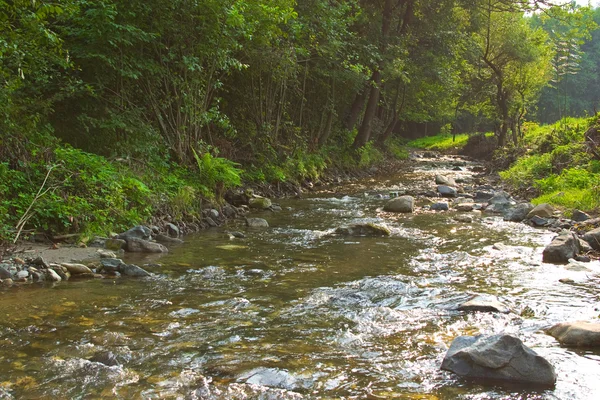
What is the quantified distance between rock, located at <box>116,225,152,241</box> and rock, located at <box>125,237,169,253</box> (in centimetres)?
13

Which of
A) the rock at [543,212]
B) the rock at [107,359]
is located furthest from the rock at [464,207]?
the rock at [107,359]

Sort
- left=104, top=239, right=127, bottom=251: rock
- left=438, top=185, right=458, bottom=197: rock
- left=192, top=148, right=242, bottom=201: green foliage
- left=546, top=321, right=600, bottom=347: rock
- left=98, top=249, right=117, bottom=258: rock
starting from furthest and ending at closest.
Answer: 1. left=438, top=185, right=458, bottom=197: rock
2. left=192, top=148, right=242, bottom=201: green foliage
3. left=104, top=239, right=127, bottom=251: rock
4. left=98, top=249, right=117, bottom=258: rock
5. left=546, top=321, right=600, bottom=347: rock

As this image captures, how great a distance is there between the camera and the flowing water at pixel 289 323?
377 centimetres

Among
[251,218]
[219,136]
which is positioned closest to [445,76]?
[219,136]

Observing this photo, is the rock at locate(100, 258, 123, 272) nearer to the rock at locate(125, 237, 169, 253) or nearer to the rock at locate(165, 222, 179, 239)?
the rock at locate(125, 237, 169, 253)

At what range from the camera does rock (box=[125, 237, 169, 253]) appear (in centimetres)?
806

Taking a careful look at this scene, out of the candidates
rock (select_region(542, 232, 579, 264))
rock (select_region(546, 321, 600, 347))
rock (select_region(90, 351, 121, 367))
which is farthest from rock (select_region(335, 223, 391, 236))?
rock (select_region(90, 351, 121, 367))

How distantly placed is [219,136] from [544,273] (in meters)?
10.4

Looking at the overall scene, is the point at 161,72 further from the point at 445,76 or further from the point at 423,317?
the point at 445,76

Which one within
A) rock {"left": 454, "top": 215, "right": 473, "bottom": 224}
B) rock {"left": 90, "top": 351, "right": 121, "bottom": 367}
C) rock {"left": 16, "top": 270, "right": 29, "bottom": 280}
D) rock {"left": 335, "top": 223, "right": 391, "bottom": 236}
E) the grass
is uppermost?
the grass

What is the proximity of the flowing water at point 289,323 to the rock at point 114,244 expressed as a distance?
25.5 inches

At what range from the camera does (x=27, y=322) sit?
4883 mm

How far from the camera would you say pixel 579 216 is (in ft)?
35.0

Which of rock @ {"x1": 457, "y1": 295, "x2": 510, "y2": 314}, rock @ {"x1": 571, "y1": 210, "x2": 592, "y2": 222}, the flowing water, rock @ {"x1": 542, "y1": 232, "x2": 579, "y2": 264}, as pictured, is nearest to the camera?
the flowing water
